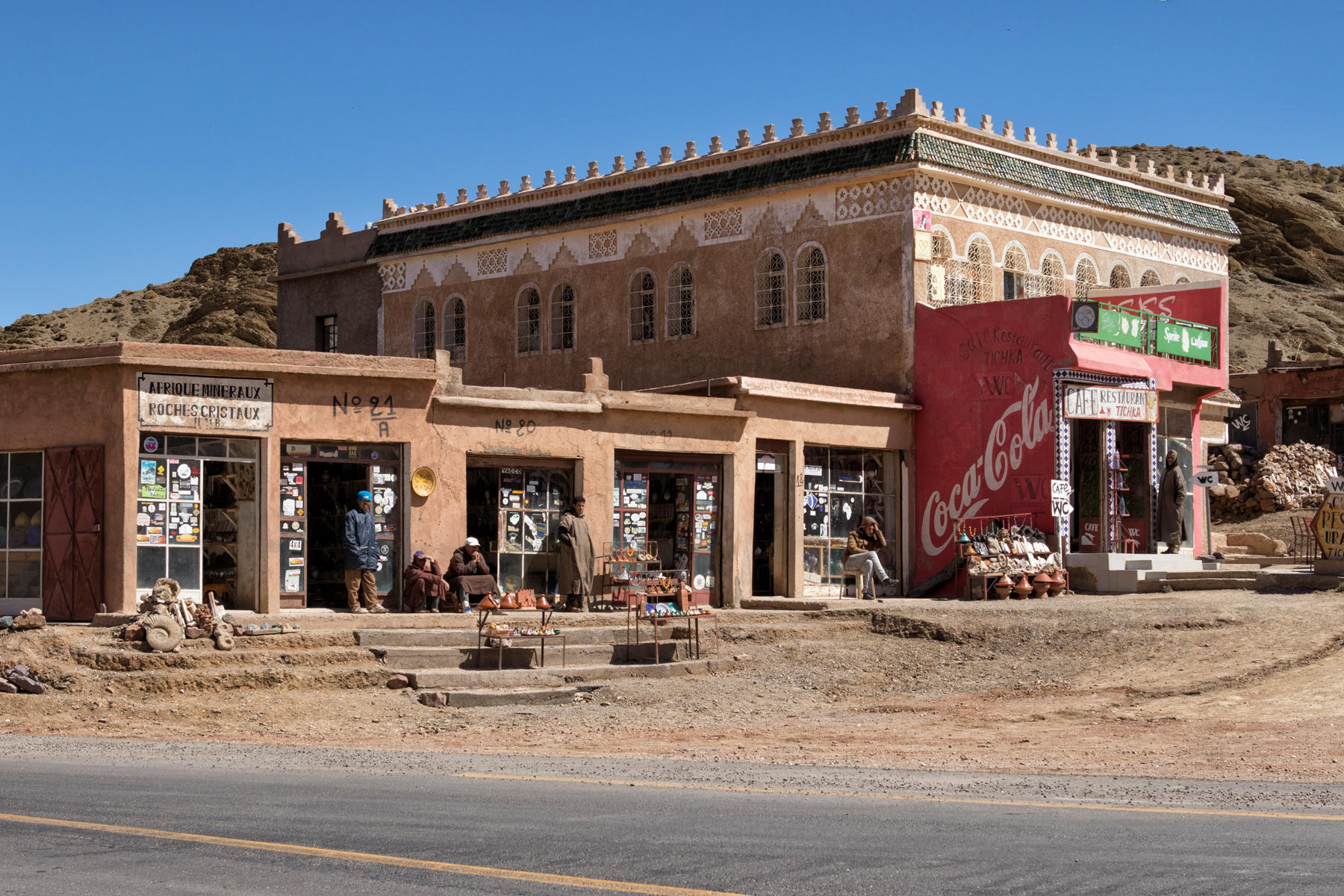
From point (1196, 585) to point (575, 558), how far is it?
415 inches

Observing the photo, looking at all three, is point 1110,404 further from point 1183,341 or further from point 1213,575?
point 1213,575

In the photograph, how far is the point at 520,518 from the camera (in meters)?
21.5

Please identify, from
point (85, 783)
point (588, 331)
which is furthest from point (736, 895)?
point (588, 331)

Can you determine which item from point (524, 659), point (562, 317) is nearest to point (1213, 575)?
point (524, 659)

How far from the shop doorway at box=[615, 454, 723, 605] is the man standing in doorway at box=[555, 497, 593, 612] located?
5.71 feet

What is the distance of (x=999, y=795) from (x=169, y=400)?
12004 millimetres

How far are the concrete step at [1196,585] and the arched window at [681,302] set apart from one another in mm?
10206

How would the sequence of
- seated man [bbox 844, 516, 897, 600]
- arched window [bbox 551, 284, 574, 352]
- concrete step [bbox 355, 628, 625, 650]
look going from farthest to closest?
1. arched window [bbox 551, 284, 574, 352]
2. seated man [bbox 844, 516, 897, 600]
3. concrete step [bbox 355, 628, 625, 650]

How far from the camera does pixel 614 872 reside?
7250 mm

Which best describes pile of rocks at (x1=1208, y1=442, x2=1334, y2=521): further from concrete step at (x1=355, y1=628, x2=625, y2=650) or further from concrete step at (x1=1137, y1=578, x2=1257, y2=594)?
concrete step at (x1=355, y1=628, x2=625, y2=650)

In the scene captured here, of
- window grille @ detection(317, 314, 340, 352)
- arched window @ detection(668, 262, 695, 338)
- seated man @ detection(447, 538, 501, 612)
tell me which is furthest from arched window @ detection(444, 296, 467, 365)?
seated man @ detection(447, 538, 501, 612)

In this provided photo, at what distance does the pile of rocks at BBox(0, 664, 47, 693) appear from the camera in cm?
1512

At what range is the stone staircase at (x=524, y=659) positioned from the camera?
1686cm

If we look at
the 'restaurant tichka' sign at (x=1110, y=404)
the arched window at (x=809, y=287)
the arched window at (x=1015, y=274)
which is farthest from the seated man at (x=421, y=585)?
the arched window at (x=1015, y=274)
